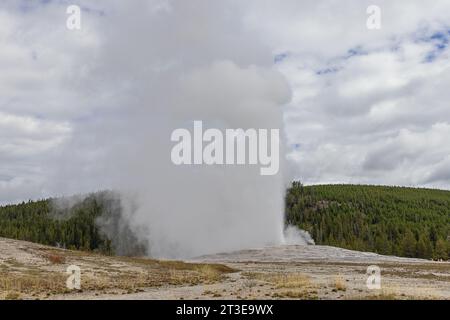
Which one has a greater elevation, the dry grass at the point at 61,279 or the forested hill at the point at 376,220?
the forested hill at the point at 376,220

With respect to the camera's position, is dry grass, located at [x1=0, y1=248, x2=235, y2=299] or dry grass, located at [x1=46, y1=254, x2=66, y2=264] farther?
dry grass, located at [x1=46, y1=254, x2=66, y2=264]

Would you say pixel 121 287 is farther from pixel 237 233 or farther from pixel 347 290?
pixel 237 233

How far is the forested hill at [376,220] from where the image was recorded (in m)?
109

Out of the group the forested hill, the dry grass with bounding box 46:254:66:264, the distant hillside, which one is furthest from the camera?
the distant hillside

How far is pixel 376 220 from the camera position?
154 meters

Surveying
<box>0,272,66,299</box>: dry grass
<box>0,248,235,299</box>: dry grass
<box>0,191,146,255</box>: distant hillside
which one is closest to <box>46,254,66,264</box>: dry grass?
<box>0,248,235,299</box>: dry grass

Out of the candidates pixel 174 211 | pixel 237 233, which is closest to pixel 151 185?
pixel 174 211

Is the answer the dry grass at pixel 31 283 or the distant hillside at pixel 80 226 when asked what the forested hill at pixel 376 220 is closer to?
the distant hillside at pixel 80 226

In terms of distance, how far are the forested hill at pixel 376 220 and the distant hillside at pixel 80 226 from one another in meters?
53.0

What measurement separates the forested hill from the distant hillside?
174 feet

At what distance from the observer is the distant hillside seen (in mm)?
129125

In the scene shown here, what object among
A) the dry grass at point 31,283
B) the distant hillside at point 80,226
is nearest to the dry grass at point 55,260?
the dry grass at point 31,283

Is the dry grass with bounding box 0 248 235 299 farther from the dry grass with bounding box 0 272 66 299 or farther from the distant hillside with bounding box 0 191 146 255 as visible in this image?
the distant hillside with bounding box 0 191 146 255

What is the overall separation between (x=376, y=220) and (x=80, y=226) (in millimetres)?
94011
